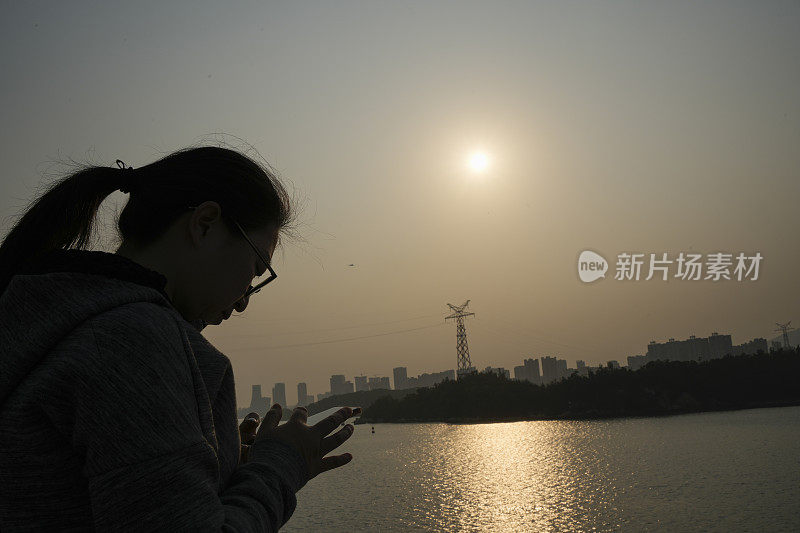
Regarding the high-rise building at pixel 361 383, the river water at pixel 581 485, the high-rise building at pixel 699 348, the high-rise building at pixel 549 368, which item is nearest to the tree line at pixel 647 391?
the river water at pixel 581 485

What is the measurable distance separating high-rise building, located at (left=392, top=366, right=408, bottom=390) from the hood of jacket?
152449 mm

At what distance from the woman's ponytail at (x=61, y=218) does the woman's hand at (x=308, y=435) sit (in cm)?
66

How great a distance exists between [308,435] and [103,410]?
55 centimetres

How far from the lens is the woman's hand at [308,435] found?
1.26 m

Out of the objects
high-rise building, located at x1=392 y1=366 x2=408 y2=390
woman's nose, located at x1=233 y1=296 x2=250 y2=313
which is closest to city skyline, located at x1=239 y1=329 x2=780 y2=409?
high-rise building, located at x1=392 y1=366 x2=408 y2=390

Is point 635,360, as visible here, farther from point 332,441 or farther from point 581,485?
point 332,441

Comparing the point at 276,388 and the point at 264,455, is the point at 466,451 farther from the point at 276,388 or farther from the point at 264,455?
the point at 276,388

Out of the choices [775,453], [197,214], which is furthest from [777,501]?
[197,214]

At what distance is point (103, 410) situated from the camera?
82 cm

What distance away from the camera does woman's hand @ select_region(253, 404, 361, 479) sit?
126 centimetres

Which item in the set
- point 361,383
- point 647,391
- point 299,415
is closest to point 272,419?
point 299,415

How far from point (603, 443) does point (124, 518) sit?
47.5 metres

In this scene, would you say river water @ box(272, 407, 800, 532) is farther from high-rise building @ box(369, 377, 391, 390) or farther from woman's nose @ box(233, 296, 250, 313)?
high-rise building @ box(369, 377, 391, 390)

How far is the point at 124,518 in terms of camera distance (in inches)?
31.3
